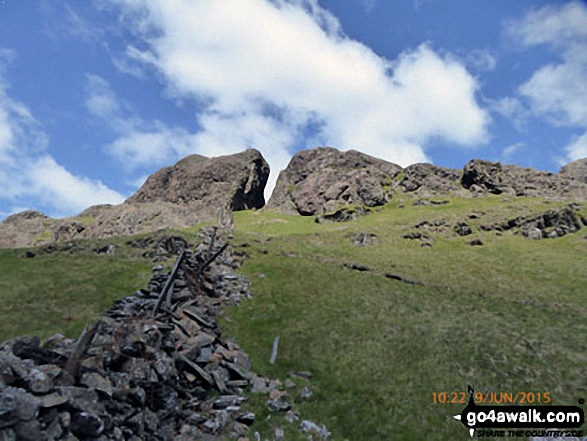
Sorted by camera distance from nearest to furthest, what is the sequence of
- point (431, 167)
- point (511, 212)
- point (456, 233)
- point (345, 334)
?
point (345, 334) → point (456, 233) → point (511, 212) → point (431, 167)

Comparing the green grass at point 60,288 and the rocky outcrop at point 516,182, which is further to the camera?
the rocky outcrop at point 516,182

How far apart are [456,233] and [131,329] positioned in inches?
2589

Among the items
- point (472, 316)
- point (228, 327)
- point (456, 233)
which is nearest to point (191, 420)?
point (228, 327)

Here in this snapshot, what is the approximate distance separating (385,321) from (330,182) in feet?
326

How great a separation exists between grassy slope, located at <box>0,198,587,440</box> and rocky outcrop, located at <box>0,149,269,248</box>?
52.7 metres

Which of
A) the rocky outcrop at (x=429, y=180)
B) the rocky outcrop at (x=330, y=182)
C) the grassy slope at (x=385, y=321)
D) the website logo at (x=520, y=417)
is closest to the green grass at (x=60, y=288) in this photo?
the grassy slope at (x=385, y=321)

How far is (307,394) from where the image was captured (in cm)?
1748

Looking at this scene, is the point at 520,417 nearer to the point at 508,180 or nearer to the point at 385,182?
the point at 508,180

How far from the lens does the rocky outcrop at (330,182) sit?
372 ft

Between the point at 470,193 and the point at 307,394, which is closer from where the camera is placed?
the point at 307,394

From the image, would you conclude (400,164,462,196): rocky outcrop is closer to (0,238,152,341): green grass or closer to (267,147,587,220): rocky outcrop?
(267,147,587,220): rocky outcrop

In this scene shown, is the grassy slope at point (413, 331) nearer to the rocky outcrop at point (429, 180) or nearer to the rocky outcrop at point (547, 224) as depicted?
the rocky outcrop at point (547, 224)

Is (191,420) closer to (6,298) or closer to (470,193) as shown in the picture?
(6,298)

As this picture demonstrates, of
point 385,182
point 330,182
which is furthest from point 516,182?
point 330,182
